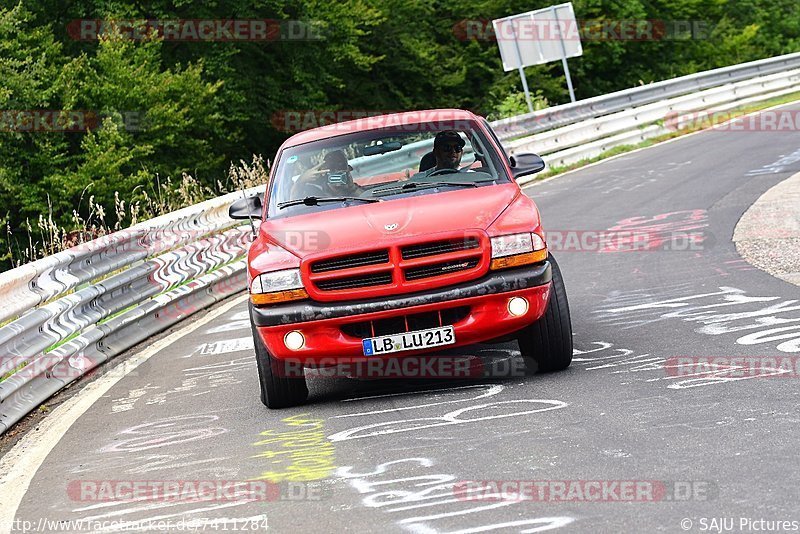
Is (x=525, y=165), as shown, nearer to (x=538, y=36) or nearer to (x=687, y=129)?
(x=687, y=129)

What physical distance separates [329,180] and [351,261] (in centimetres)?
128

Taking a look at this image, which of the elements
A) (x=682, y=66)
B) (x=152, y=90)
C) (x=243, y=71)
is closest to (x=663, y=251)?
(x=152, y=90)

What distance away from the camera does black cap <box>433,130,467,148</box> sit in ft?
29.3

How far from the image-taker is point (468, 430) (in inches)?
263

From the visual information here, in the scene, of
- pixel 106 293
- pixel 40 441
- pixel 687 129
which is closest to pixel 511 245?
pixel 40 441

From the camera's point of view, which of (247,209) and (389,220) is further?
(247,209)

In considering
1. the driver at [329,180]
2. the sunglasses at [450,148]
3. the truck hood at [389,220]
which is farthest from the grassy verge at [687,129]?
the truck hood at [389,220]

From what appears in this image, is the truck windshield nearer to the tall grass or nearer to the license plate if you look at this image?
the license plate

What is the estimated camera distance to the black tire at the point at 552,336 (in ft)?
25.8

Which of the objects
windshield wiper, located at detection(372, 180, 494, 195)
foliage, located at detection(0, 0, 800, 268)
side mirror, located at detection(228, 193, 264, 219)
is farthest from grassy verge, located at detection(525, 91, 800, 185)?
windshield wiper, located at detection(372, 180, 494, 195)

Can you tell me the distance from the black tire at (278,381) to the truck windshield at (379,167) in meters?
1.06

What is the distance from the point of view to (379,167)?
29.2ft

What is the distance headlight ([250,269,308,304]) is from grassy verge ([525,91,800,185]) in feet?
49.7

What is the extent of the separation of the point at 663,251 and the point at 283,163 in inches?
206
